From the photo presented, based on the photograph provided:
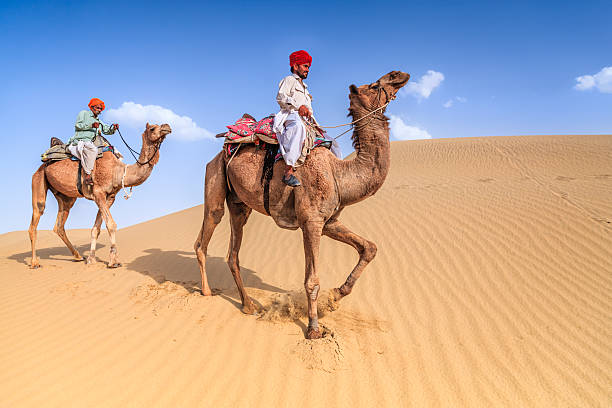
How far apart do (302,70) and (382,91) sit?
1.10 meters

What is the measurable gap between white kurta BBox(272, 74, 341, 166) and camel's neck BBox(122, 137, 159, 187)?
467cm

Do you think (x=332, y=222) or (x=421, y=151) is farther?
(x=421, y=151)

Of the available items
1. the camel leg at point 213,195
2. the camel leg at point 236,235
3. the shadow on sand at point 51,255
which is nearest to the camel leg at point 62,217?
the shadow on sand at point 51,255

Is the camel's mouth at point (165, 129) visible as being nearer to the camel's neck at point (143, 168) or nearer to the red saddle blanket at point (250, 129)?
the camel's neck at point (143, 168)

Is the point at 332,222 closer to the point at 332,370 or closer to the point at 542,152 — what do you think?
the point at 332,370

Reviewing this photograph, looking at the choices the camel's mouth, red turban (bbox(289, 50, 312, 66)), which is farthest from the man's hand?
the camel's mouth

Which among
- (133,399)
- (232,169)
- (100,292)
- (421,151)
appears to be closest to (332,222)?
(232,169)

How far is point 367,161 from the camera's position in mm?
4027

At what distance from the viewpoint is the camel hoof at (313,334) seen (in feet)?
12.8

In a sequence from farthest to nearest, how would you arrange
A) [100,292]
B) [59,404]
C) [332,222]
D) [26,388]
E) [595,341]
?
[100,292] → [332,222] → [595,341] → [26,388] → [59,404]

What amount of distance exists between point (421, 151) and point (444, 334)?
1974 centimetres

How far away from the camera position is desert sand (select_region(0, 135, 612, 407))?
3219 mm

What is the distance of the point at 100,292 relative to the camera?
5820mm

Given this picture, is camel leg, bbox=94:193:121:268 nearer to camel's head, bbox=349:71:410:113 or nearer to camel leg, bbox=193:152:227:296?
camel leg, bbox=193:152:227:296
